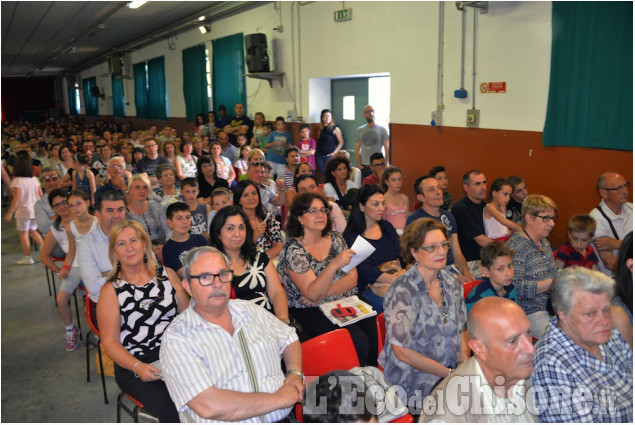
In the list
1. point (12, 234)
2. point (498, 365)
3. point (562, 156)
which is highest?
point (562, 156)

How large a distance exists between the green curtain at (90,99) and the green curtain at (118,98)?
3604mm

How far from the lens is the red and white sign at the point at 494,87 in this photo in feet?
19.9

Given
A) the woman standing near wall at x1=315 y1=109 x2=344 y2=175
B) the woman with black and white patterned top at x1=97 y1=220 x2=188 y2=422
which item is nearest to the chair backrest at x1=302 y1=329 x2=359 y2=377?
the woman with black and white patterned top at x1=97 y1=220 x2=188 y2=422

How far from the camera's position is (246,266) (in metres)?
3.19

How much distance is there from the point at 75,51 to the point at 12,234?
497 inches

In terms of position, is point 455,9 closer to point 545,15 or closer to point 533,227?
point 545,15

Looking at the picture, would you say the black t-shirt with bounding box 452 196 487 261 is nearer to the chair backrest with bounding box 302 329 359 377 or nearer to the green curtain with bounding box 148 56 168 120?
the chair backrest with bounding box 302 329 359 377

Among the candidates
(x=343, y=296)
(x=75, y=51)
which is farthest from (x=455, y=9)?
(x=75, y=51)

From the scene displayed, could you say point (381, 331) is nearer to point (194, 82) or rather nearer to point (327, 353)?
point (327, 353)

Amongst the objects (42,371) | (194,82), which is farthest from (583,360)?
(194,82)

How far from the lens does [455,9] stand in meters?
6.47

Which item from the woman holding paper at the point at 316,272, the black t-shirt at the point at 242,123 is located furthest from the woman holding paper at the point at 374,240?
the black t-shirt at the point at 242,123

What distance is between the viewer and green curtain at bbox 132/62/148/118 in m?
17.7

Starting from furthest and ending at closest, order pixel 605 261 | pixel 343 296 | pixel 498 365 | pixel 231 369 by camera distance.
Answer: pixel 605 261, pixel 343 296, pixel 231 369, pixel 498 365
